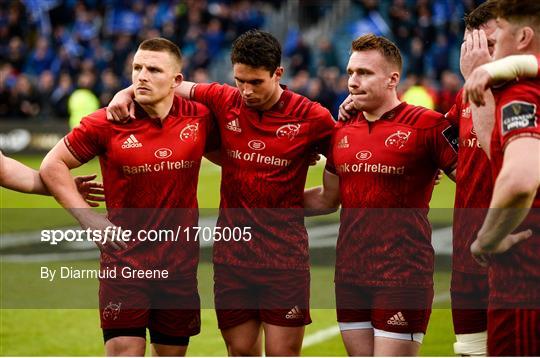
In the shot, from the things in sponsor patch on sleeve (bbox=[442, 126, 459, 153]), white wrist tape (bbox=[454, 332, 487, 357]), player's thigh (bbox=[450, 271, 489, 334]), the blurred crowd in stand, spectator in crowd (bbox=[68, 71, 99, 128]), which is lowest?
white wrist tape (bbox=[454, 332, 487, 357])

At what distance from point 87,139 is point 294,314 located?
1.88 m

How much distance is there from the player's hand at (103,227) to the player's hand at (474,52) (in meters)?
2.58

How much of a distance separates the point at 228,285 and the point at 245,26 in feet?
78.2

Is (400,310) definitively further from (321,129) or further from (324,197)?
(321,129)

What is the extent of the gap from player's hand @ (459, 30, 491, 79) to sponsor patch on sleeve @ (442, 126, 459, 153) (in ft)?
2.60

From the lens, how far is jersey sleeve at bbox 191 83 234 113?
271 inches

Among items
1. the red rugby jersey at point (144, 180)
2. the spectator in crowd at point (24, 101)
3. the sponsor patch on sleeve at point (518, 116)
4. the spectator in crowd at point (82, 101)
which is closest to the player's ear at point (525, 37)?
the sponsor patch on sleeve at point (518, 116)

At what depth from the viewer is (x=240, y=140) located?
21.9ft

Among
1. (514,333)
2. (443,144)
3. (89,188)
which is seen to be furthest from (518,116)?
(89,188)

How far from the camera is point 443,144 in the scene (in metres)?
6.31

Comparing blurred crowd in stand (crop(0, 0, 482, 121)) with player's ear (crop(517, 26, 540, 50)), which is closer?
player's ear (crop(517, 26, 540, 50))

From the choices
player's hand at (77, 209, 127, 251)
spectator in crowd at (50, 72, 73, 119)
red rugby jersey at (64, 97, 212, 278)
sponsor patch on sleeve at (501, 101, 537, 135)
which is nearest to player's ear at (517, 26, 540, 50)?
sponsor patch on sleeve at (501, 101, 537, 135)

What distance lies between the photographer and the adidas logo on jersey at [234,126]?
6.71 meters

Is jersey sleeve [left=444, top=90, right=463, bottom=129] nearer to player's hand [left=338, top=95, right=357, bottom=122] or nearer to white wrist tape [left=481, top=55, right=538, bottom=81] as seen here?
player's hand [left=338, top=95, right=357, bottom=122]
